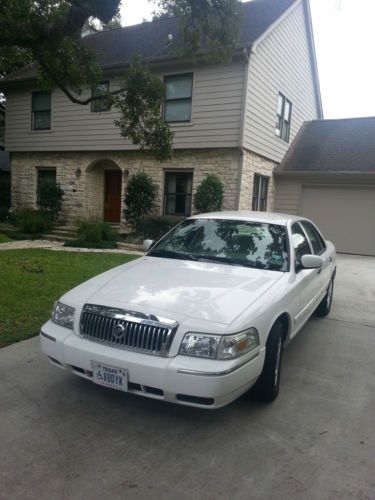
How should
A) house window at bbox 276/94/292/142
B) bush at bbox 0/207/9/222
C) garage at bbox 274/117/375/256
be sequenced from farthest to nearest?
bush at bbox 0/207/9/222, house window at bbox 276/94/292/142, garage at bbox 274/117/375/256

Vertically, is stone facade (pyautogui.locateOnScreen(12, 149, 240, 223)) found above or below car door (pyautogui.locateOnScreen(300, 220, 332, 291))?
above

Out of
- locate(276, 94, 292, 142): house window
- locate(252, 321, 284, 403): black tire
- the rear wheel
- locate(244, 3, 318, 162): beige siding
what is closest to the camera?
locate(252, 321, 284, 403): black tire

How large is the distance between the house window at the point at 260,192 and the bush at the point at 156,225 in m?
3.02

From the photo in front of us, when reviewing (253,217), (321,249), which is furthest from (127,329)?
(321,249)

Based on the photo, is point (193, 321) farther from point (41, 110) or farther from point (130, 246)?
point (41, 110)

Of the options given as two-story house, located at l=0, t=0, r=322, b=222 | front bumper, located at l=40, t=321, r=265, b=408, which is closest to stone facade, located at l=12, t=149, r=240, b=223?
two-story house, located at l=0, t=0, r=322, b=222

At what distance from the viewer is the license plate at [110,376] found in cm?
278

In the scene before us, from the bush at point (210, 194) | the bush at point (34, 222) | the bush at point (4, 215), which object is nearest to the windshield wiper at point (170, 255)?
the bush at point (210, 194)

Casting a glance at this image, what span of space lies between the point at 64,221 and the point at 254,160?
755 centimetres

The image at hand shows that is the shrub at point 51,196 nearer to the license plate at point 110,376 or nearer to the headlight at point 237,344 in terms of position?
the license plate at point 110,376

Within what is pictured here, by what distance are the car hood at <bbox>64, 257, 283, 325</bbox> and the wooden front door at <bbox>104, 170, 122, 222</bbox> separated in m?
11.3

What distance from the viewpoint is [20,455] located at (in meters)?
2.56

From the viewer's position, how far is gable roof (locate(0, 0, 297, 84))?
39.9 feet

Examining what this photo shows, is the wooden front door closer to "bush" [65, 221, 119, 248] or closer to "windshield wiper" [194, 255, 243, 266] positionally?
"bush" [65, 221, 119, 248]
